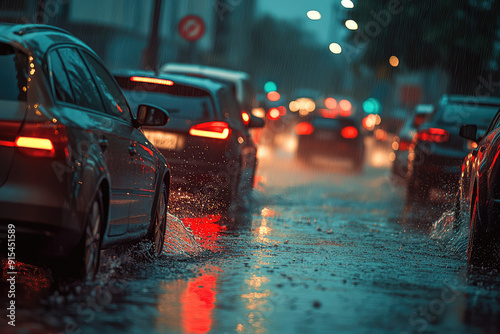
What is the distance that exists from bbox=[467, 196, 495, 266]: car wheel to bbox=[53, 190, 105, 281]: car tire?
3310 millimetres

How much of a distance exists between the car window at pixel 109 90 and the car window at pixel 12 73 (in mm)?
1014

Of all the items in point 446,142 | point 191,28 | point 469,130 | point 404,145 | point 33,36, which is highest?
point 191,28

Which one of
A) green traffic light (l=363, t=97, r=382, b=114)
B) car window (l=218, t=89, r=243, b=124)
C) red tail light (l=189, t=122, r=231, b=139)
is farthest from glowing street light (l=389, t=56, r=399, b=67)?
red tail light (l=189, t=122, r=231, b=139)

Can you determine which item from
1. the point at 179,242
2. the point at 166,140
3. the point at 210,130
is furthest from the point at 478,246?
the point at 166,140

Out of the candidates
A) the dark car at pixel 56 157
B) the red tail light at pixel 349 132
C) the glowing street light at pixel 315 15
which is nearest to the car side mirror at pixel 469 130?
the dark car at pixel 56 157

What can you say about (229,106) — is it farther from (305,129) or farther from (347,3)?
(347,3)

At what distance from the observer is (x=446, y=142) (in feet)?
52.8

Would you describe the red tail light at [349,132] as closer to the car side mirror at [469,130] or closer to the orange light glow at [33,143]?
the car side mirror at [469,130]

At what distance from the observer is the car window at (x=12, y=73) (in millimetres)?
5949

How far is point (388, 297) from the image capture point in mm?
6746

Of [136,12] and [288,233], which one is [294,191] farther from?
[136,12]

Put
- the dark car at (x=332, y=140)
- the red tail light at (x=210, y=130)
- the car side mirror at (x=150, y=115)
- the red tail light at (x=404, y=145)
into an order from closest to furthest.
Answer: the car side mirror at (x=150, y=115)
the red tail light at (x=210, y=130)
the red tail light at (x=404, y=145)
the dark car at (x=332, y=140)

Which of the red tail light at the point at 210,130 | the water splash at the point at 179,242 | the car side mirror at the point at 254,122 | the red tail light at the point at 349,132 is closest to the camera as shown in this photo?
the water splash at the point at 179,242

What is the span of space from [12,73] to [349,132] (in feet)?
75.3
